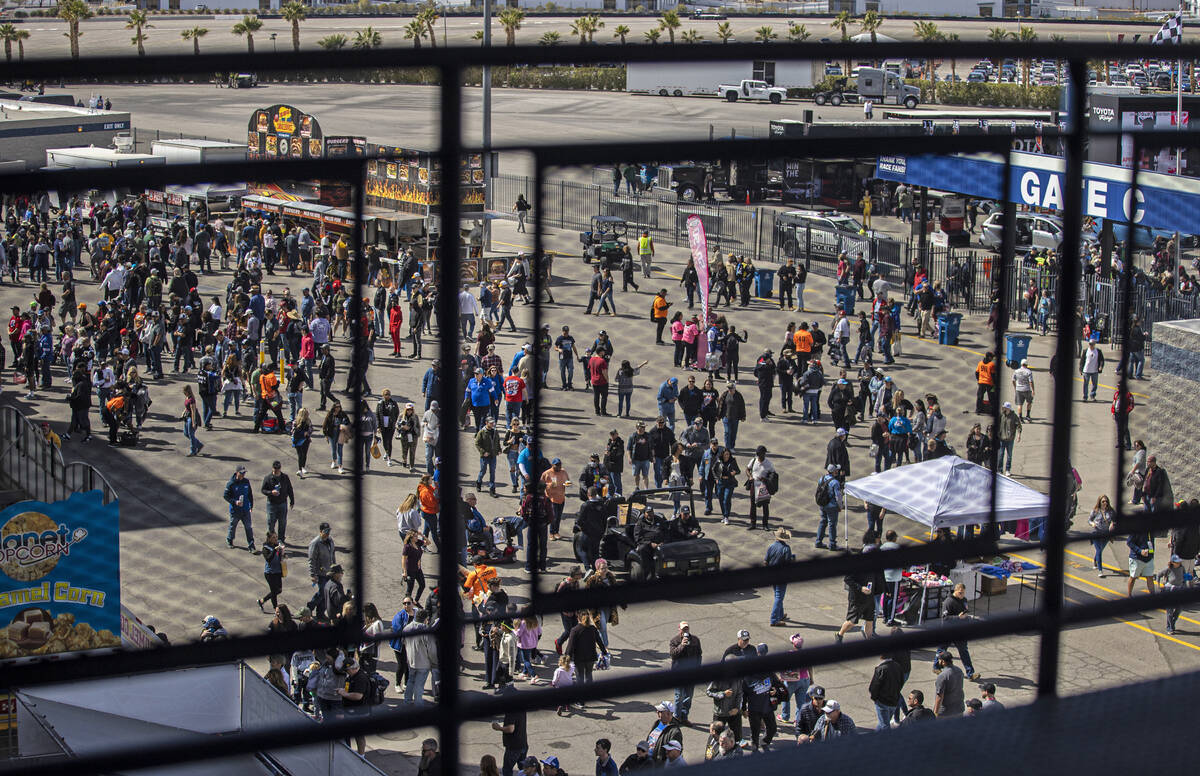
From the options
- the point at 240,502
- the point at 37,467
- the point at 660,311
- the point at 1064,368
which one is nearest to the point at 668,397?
the point at 660,311

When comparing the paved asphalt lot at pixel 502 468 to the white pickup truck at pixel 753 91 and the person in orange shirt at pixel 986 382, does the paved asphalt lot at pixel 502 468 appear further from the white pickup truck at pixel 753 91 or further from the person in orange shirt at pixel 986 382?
the white pickup truck at pixel 753 91

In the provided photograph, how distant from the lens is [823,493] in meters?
2.87

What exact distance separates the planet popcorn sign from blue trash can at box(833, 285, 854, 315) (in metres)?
1.74

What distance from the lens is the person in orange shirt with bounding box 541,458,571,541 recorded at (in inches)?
104

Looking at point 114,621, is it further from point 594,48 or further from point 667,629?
point 667,629

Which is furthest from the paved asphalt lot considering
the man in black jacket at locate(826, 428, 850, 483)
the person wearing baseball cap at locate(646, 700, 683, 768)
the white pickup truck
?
the white pickup truck

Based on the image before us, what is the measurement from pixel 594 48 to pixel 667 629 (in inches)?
96.1

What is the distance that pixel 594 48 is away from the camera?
2.43 metres

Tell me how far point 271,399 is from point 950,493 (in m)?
1.57

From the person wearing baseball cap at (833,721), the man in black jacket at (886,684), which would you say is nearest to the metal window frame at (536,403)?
the man in black jacket at (886,684)

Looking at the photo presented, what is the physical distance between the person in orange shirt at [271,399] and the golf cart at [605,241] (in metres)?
0.74

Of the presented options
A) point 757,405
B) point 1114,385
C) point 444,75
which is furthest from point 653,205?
point 1114,385

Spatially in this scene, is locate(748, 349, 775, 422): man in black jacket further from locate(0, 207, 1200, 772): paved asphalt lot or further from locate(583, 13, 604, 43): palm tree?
locate(583, 13, 604, 43): palm tree

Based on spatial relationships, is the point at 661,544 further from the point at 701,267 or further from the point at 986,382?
the point at 986,382
